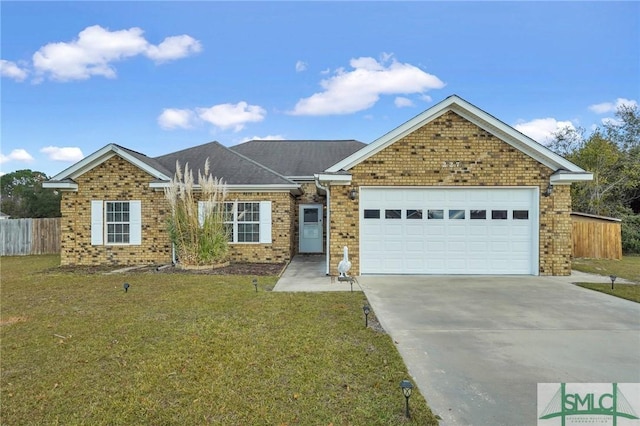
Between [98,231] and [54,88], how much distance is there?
767cm

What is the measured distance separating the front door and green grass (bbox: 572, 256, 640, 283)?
9.45 m

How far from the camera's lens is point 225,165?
14312 millimetres

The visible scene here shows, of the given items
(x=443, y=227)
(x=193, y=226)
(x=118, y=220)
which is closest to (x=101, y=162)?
(x=118, y=220)

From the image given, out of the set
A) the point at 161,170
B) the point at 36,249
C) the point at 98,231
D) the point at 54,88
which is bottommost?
the point at 36,249

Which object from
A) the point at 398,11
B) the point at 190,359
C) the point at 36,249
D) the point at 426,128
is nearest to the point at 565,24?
the point at 398,11

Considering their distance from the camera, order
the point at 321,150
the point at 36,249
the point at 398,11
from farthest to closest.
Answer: the point at 321,150, the point at 36,249, the point at 398,11

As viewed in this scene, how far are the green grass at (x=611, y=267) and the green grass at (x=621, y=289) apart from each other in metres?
1.42

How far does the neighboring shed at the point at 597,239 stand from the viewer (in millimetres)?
14852

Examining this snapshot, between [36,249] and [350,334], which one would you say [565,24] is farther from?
[36,249]

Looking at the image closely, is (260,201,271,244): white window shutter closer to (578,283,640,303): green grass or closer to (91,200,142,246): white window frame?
(91,200,142,246): white window frame

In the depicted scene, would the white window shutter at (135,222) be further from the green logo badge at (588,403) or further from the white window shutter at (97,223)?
the green logo badge at (588,403)

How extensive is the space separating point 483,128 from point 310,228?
27.2ft

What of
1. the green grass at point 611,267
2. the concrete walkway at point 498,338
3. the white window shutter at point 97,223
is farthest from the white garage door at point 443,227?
the white window shutter at point 97,223

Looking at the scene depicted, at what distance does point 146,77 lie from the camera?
16016 mm
